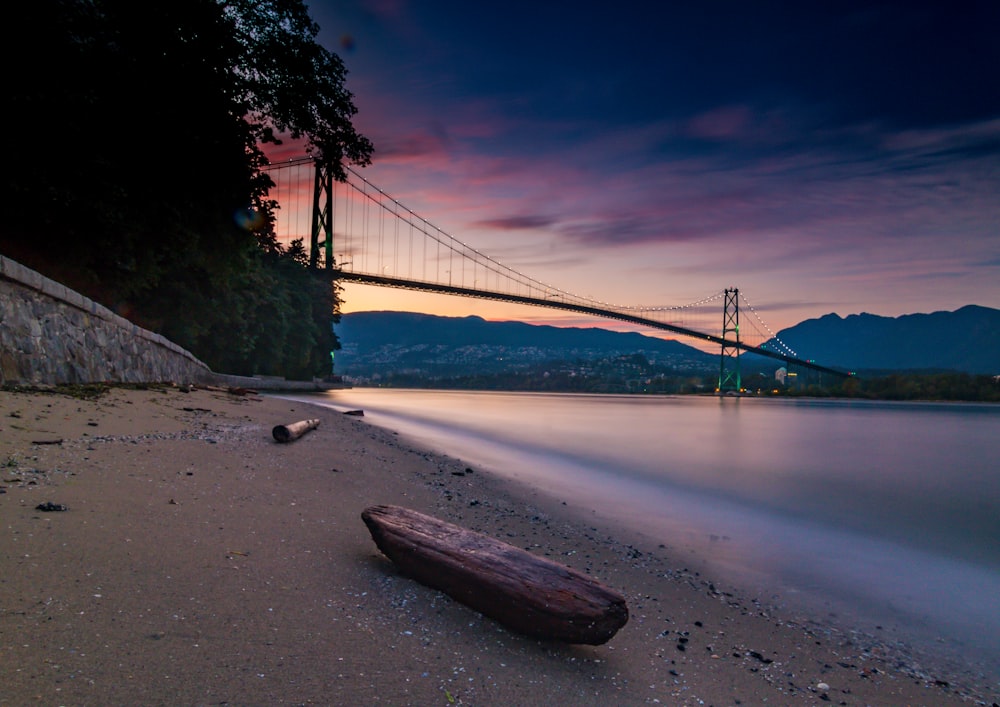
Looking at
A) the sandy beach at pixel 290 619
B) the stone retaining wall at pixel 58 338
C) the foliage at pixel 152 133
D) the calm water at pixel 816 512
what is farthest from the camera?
the foliage at pixel 152 133

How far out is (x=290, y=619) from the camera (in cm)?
236

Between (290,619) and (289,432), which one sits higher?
(289,432)

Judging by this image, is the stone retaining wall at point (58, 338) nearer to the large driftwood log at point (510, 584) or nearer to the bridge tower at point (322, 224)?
the large driftwood log at point (510, 584)

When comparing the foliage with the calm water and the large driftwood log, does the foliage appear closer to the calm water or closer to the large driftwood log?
the calm water

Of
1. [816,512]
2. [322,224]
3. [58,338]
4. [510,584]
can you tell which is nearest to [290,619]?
[510,584]

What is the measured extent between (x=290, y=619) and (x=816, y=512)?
8.94 metres

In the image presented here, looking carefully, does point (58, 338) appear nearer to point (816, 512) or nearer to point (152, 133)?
point (152, 133)

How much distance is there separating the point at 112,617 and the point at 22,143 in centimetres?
1009

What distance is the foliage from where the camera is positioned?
29.9 feet

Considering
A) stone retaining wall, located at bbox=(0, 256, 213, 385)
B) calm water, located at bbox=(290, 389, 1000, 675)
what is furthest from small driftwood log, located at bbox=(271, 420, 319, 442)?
calm water, located at bbox=(290, 389, 1000, 675)

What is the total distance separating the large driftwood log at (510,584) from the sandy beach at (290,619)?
0.25ft

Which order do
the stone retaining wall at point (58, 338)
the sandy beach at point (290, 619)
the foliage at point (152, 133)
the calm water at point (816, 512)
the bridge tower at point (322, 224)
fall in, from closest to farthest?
the sandy beach at point (290, 619)
the calm water at point (816, 512)
the stone retaining wall at point (58, 338)
the foliage at point (152, 133)
the bridge tower at point (322, 224)

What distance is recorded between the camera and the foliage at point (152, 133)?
359 inches

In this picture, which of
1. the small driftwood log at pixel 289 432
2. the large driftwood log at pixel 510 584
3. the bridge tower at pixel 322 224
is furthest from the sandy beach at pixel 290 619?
the bridge tower at pixel 322 224
